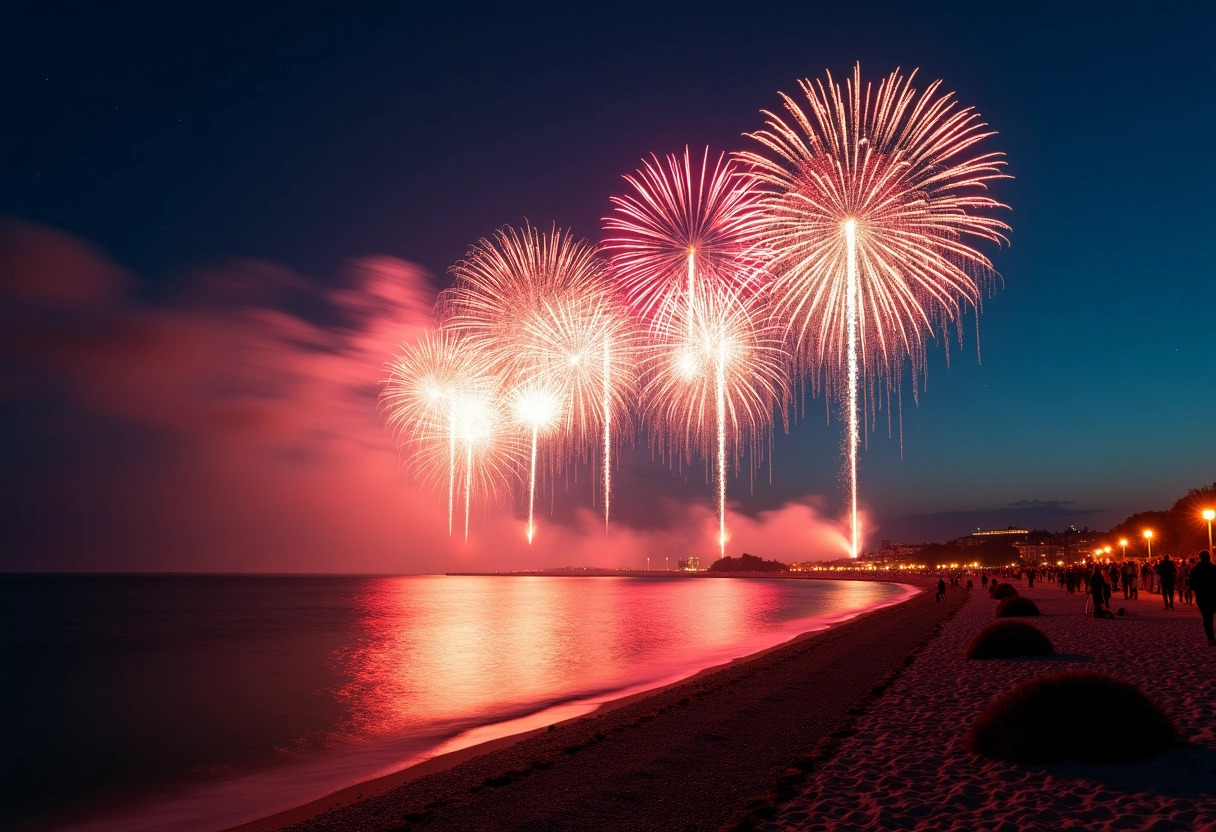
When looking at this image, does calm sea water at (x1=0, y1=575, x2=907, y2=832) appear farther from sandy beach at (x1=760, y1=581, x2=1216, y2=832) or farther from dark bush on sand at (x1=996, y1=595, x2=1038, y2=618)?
dark bush on sand at (x1=996, y1=595, x2=1038, y2=618)

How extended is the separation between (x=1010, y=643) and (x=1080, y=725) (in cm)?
1143

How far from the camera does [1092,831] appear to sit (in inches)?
301

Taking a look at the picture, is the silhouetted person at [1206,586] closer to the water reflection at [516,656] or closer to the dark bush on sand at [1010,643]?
the dark bush on sand at [1010,643]

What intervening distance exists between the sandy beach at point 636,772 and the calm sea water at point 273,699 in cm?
408

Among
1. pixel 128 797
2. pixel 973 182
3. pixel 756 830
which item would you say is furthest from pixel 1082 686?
pixel 973 182

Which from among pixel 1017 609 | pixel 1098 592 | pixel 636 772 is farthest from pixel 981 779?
pixel 1017 609

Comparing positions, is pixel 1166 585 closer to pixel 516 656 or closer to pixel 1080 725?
pixel 1080 725

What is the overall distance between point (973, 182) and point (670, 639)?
3187 centimetres

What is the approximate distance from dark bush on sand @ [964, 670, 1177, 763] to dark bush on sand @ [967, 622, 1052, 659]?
Answer: 34.6 ft

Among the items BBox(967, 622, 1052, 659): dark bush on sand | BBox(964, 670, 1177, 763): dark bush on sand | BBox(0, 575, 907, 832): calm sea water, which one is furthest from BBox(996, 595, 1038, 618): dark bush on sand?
BBox(964, 670, 1177, 763): dark bush on sand

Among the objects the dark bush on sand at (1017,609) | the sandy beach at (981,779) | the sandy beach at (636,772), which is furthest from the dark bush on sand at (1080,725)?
the dark bush on sand at (1017,609)

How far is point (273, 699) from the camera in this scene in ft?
96.0

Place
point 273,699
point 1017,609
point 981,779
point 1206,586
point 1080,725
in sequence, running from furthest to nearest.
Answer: point 1017,609 → point 273,699 → point 1206,586 → point 1080,725 → point 981,779

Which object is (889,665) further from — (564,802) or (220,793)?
(220,793)
